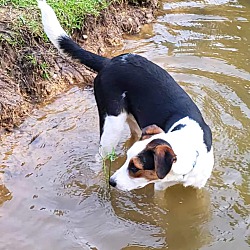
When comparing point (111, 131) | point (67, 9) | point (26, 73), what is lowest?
point (111, 131)

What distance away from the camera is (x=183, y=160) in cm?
425

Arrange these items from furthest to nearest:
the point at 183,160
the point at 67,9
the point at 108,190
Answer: the point at 67,9 < the point at 108,190 < the point at 183,160

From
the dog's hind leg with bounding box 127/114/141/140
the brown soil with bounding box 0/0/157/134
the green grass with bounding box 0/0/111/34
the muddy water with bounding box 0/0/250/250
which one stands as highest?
the green grass with bounding box 0/0/111/34

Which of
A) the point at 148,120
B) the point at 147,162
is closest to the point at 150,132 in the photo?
the point at 147,162

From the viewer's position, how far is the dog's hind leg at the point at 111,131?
5046 millimetres

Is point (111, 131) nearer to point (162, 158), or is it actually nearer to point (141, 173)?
point (141, 173)

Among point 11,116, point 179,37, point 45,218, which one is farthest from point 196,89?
point 45,218

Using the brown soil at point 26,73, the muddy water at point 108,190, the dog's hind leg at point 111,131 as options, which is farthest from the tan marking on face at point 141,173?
the brown soil at point 26,73

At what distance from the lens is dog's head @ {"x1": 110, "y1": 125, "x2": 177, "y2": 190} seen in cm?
401

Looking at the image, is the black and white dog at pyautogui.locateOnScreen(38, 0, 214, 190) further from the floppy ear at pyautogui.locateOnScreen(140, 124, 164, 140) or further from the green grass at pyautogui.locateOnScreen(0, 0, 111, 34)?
the green grass at pyautogui.locateOnScreen(0, 0, 111, 34)

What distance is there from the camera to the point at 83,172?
530cm

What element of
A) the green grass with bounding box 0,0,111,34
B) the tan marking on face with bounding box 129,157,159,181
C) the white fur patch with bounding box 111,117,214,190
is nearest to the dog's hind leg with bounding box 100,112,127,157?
the white fur patch with bounding box 111,117,214,190

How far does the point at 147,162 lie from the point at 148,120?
0.83 m

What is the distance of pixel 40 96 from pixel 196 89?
1.96m
